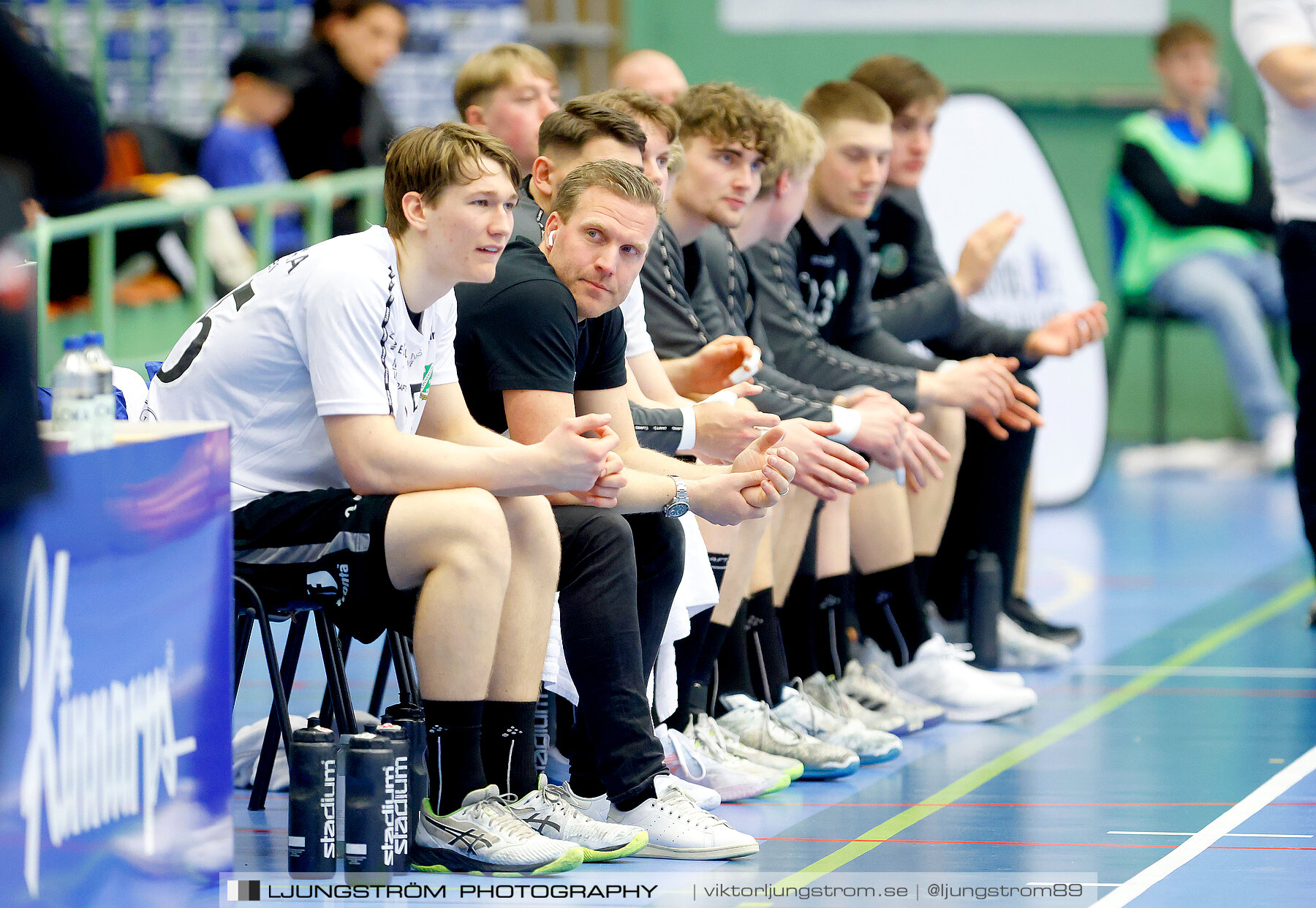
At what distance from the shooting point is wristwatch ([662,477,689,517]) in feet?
12.6

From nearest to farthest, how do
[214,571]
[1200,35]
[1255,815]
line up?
1. [214,571]
2. [1255,815]
3. [1200,35]

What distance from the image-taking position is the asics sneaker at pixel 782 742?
4359 mm

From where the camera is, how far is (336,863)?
339 centimetres

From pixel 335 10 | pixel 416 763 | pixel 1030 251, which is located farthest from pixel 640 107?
pixel 1030 251

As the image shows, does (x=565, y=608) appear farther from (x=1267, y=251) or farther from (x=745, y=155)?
(x=1267, y=251)

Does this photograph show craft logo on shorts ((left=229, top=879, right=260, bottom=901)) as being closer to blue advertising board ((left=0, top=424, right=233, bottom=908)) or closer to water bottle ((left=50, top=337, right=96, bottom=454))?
blue advertising board ((left=0, top=424, right=233, bottom=908))

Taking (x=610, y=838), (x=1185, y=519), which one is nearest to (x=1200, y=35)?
(x=1185, y=519)

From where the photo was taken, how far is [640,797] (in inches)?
143

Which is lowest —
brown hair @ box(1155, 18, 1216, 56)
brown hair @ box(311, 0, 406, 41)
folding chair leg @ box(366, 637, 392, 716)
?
folding chair leg @ box(366, 637, 392, 716)

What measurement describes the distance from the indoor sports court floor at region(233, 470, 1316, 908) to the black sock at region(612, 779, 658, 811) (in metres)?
0.12

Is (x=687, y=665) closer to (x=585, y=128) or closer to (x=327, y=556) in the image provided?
(x=327, y=556)

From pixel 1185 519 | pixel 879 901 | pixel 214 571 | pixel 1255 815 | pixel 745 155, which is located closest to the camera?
pixel 214 571

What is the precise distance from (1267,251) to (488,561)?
8.13m

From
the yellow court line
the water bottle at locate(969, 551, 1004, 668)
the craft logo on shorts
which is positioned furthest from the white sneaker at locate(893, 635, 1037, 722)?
the craft logo on shorts
